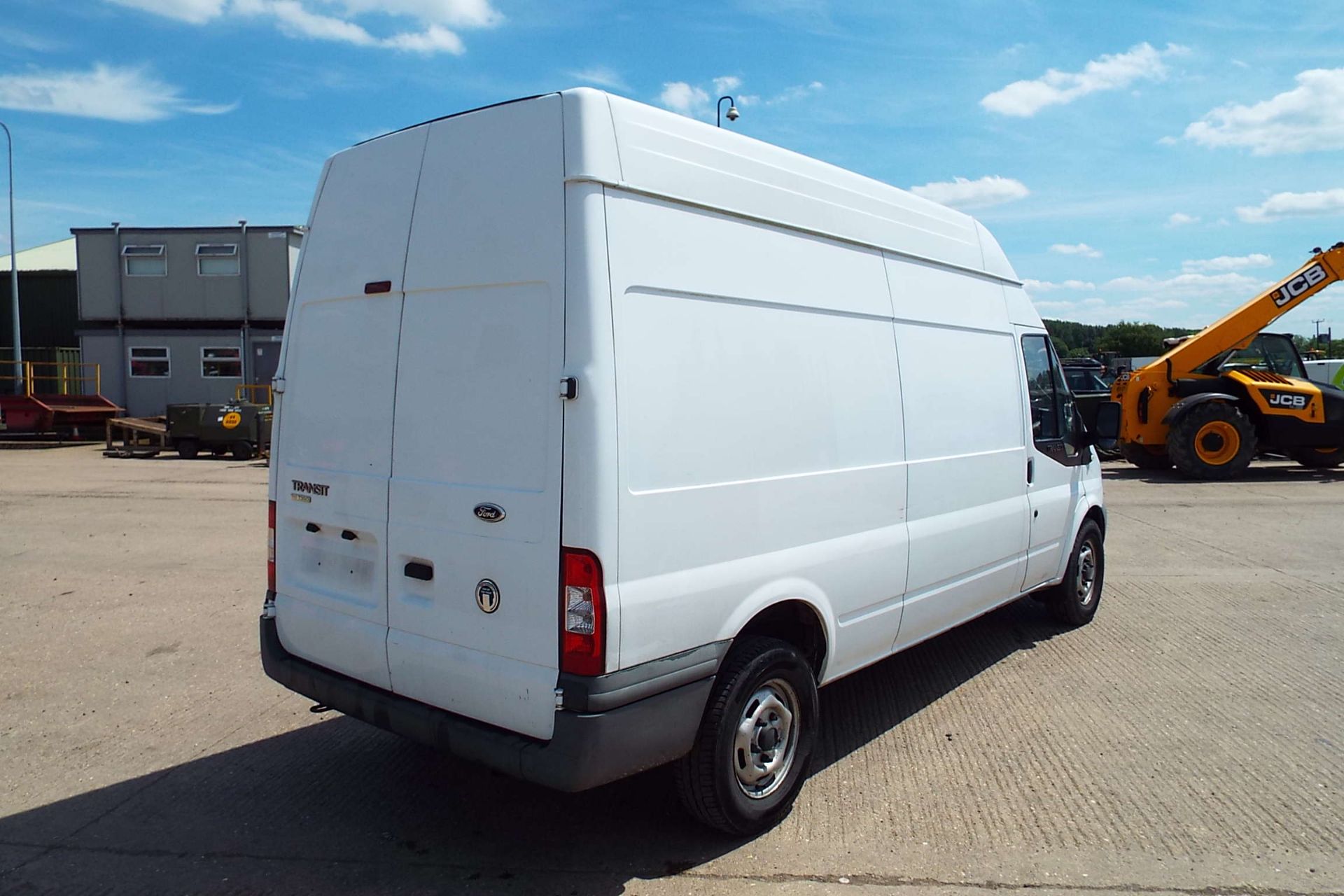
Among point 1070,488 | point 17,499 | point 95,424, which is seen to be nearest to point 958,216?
point 1070,488

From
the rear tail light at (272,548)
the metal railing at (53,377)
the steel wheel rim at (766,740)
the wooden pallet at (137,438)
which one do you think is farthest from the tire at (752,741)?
the metal railing at (53,377)

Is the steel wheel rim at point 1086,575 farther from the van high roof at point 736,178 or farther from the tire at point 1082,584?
the van high roof at point 736,178

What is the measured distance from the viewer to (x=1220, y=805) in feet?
13.1

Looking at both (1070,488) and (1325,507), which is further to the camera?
(1325,507)

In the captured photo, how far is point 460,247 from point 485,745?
179cm

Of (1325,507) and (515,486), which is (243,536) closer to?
(515,486)

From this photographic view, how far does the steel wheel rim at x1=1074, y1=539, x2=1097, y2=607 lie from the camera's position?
6602 mm

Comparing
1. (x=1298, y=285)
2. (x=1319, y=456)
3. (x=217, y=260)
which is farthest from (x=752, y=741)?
(x=217, y=260)

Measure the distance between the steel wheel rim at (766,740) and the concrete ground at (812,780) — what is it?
0.78 feet

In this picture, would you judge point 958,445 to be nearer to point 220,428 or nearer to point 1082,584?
point 1082,584

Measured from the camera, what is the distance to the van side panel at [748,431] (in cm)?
322

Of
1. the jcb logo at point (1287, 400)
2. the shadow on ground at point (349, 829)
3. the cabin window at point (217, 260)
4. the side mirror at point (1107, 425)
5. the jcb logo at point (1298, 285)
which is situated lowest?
the shadow on ground at point (349, 829)

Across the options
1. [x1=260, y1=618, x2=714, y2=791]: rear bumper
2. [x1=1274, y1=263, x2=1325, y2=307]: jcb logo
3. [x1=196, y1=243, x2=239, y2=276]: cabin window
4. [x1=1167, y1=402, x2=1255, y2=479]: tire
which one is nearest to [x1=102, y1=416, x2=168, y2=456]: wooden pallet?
[x1=196, y1=243, x2=239, y2=276]: cabin window

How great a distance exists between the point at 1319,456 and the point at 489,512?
17.9 m
